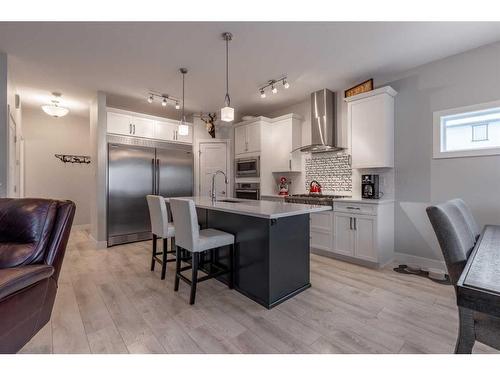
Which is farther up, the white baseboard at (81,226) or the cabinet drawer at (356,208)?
the cabinet drawer at (356,208)

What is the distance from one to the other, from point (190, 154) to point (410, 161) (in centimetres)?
380

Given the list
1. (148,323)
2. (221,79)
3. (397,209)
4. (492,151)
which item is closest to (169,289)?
(148,323)

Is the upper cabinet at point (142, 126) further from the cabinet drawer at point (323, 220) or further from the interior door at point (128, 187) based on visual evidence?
the cabinet drawer at point (323, 220)

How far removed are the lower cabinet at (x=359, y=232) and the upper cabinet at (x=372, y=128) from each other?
633 millimetres

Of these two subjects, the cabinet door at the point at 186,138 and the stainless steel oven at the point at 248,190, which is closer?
the stainless steel oven at the point at 248,190

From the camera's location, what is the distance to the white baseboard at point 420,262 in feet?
9.35

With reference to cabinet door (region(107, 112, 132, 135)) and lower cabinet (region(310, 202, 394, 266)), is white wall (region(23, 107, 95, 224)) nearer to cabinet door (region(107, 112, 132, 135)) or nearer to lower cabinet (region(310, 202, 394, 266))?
cabinet door (region(107, 112, 132, 135))

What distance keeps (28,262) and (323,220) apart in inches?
124

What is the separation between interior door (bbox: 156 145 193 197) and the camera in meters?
4.39

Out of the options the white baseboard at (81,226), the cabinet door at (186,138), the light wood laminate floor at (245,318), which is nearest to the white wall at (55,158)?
the white baseboard at (81,226)

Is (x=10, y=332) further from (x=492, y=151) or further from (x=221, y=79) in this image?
(x=492, y=151)

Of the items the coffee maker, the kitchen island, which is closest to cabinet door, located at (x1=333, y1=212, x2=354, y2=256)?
the coffee maker

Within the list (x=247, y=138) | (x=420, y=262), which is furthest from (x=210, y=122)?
(x=420, y=262)

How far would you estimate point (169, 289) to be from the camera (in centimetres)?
237
